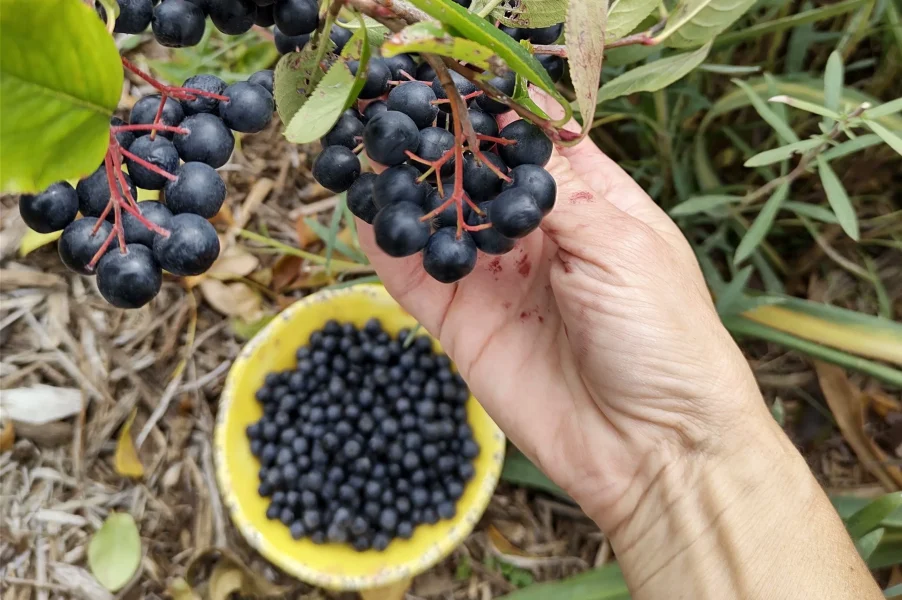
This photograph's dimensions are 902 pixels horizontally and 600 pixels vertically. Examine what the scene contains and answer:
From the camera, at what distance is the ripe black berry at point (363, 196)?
2.01 ft

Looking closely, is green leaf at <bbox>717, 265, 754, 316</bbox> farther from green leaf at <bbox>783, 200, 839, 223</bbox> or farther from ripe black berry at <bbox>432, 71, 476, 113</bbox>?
ripe black berry at <bbox>432, 71, 476, 113</bbox>

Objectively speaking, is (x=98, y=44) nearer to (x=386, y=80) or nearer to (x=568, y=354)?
(x=386, y=80)

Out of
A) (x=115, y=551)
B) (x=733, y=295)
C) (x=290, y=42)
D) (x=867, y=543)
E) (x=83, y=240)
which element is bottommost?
(x=115, y=551)

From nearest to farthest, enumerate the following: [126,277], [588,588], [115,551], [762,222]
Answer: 1. [126,277]
2. [762,222]
3. [588,588]
4. [115,551]

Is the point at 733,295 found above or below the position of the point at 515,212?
below

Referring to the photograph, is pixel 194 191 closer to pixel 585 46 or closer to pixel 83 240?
pixel 83 240

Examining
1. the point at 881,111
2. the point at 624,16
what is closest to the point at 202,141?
the point at 624,16

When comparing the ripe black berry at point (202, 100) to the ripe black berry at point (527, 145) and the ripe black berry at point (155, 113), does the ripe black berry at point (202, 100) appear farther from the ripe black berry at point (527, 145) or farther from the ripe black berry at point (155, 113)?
the ripe black berry at point (527, 145)

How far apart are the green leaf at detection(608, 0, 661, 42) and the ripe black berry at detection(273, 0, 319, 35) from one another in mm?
290

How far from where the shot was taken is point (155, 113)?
0.56 meters

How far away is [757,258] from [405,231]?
1047mm

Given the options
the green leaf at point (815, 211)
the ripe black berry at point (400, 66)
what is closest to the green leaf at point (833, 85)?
the green leaf at point (815, 211)

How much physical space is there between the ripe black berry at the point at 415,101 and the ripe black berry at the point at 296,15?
9cm

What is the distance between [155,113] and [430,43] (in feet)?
1.03
